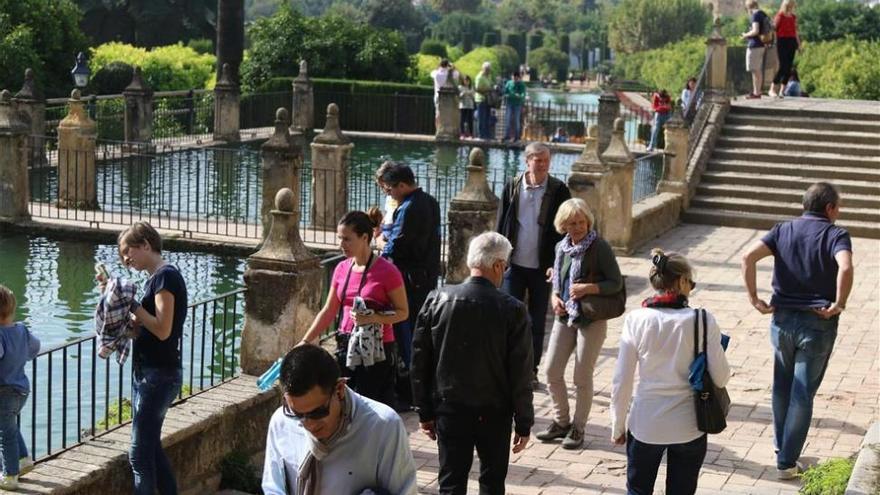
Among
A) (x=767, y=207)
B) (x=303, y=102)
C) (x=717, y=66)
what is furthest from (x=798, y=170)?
(x=303, y=102)

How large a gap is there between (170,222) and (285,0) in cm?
1904

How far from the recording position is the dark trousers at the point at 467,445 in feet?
20.9

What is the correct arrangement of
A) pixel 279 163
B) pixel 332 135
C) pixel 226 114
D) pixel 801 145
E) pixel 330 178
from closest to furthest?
pixel 279 163 < pixel 330 178 < pixel 332 135 < pixel 801 145 < pixel 226 114

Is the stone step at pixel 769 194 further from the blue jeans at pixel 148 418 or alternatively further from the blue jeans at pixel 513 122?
the blue jeans at pixel 148 418

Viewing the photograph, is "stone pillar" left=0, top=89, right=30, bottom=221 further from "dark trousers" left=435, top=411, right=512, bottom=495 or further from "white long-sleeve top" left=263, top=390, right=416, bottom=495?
"white long-sleeve top" left=263, top=390, right=416, bottom=495

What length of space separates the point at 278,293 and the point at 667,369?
3.03 metres

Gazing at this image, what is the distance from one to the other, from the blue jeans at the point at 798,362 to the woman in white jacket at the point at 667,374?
1.64m

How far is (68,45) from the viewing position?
31.0 metres

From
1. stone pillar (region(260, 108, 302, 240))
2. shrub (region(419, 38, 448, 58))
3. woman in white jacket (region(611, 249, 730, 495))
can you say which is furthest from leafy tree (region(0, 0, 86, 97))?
shrub (region(419, 38, 448, 58))

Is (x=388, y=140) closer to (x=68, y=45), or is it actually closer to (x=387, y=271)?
(x=68, y=45)

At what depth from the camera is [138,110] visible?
88.4ft

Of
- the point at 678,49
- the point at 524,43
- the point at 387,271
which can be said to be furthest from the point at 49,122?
Answer: the point at 524,43

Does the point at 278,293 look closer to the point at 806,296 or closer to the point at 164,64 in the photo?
the point at 806,296

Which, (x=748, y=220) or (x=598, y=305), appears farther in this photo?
(x=748, y=220)
